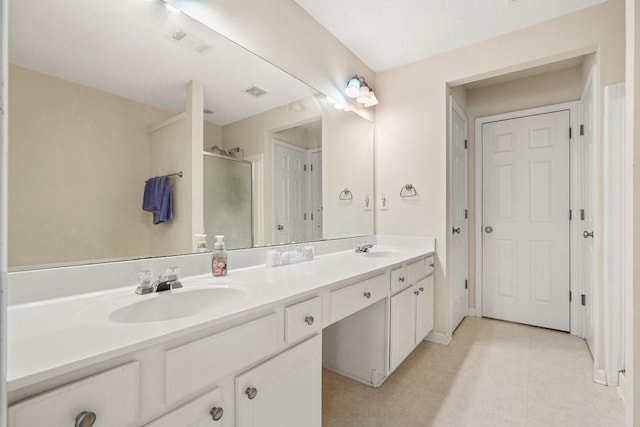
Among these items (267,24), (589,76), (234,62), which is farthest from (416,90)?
(234,62)

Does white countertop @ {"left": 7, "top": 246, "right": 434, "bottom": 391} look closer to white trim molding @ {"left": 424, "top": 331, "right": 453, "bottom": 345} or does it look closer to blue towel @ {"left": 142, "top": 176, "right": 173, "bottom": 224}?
blue towel @ {"left": 142, "top": 176, "right": 173, "bottom": 224}

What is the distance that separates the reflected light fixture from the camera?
2324mm

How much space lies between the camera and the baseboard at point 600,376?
184 centimetres

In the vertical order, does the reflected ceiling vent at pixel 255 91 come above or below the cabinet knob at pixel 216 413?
above

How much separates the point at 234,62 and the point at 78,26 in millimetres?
651

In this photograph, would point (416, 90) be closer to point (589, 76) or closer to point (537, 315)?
point (589, 76)

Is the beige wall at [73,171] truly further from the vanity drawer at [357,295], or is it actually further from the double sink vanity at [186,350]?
the vanity drawer at [357,295]

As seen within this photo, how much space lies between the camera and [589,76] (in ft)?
7.15

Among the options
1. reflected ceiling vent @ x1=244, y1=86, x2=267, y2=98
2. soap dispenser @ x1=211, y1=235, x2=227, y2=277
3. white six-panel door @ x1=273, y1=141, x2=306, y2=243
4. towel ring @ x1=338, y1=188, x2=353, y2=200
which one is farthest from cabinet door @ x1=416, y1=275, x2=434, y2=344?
reflected ceiling vent @ x1=244, y1=86, x2=267, y2=98

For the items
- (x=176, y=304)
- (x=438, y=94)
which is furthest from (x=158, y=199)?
(x=438, y=94)

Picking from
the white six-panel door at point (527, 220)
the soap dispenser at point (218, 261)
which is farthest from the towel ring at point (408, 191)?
the soap dispenser at point (218, 261)

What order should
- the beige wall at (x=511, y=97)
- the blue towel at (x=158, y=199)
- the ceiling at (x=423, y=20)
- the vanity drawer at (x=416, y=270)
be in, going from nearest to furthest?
the blue towel at (x=158, y=199)
the ceiling at (x=423, y=20)
the vanity drawer at (x=416, y=270)
the beige wall at (x=511, y=97)

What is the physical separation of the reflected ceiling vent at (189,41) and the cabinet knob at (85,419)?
131 cm

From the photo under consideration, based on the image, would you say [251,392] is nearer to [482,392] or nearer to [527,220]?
[482,392]
